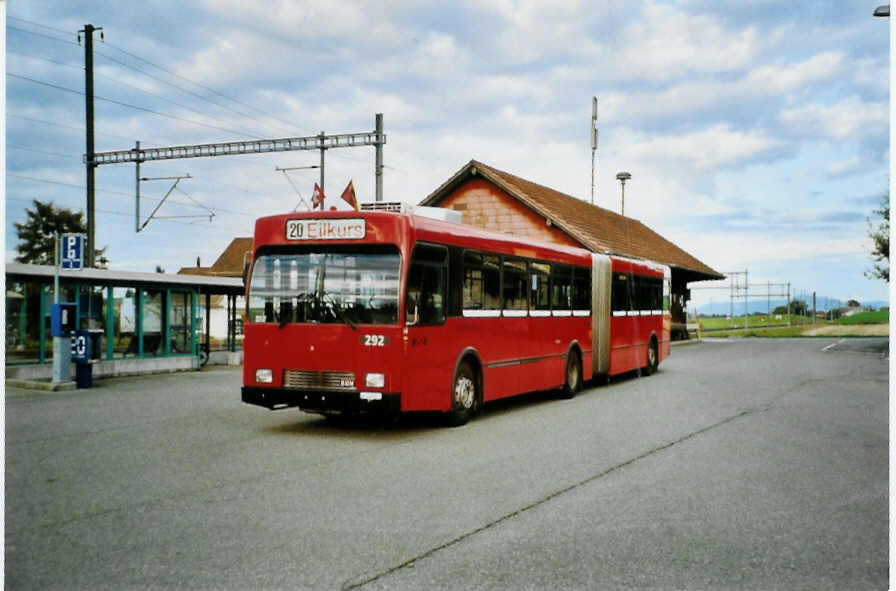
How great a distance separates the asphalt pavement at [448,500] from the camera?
5059mm

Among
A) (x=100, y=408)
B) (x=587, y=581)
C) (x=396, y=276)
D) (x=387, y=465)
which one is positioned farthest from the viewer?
(x=100, y=408)

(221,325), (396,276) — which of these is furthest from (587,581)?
(221,325)

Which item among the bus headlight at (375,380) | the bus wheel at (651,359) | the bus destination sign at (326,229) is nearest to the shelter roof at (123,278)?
the bus destination sign at (326,229)

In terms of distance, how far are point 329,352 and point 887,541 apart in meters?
6.51

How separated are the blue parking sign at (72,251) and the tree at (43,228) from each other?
3088 cm

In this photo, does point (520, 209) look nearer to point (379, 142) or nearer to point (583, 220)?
point (583, 220)

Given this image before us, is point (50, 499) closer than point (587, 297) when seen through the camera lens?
Yes

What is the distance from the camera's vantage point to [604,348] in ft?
60.4

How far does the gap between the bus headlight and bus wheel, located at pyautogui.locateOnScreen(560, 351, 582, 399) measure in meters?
6.19

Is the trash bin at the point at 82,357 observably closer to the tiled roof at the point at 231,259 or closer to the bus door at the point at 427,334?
the bus door at the point at 427,334

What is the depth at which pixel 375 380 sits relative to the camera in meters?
10.4

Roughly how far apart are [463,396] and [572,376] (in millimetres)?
4854

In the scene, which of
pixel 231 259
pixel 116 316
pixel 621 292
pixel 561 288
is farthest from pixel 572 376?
pixel 231 259

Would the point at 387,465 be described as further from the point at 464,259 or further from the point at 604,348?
the point at 604,348
